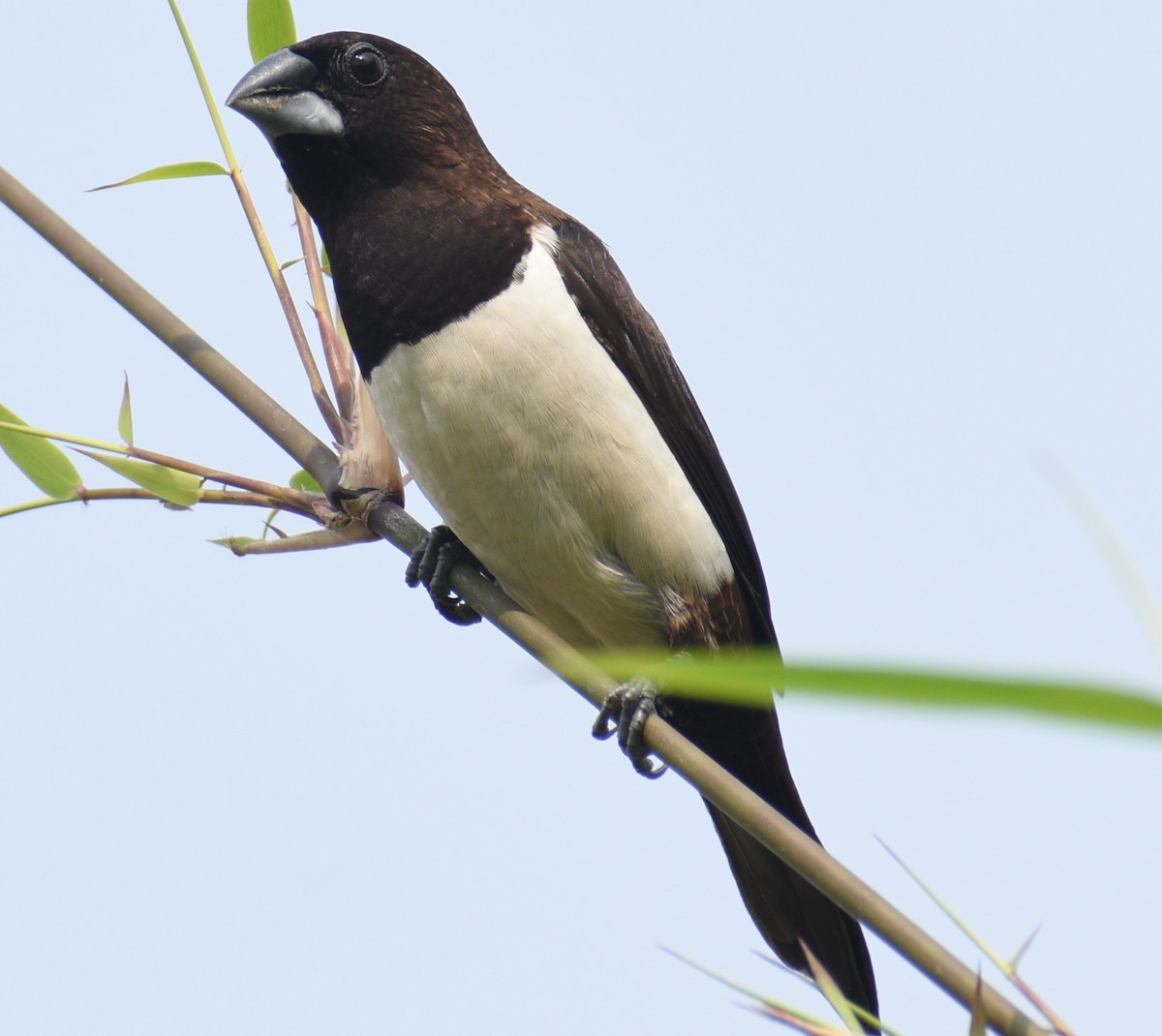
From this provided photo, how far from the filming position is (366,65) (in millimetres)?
3969

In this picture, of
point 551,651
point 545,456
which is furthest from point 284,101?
point 551,651

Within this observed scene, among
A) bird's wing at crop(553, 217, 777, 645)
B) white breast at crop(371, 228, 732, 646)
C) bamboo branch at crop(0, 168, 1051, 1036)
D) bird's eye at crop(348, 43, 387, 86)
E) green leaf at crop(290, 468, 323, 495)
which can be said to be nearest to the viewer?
bamboo branch at crop(0, 168, 1051, 1036)

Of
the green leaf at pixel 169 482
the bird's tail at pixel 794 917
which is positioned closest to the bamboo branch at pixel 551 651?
the green leaf at pixel 169 482

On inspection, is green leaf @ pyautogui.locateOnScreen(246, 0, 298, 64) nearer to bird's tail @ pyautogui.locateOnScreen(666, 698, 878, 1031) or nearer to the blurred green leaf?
bird's tail @ pyautogui.locateOnScreen(666, 698, 878, 1031)

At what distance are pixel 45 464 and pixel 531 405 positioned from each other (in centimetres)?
116

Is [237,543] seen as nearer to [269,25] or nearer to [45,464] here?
[45,464]

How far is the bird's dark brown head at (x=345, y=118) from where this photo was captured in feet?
12.4

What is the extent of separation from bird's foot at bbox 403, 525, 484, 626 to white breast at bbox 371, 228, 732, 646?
0.39 ft

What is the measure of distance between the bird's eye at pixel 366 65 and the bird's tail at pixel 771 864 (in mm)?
1890

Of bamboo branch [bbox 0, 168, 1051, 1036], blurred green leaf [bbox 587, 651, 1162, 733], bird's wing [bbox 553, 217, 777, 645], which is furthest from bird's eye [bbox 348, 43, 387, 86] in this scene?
blurred green leaf [bbox 587, 651, 1162, 733]

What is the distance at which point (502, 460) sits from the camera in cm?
350

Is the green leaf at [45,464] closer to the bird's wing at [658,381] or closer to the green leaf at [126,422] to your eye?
the green leaf at [126,422]

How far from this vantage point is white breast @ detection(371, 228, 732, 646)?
3.46 metres

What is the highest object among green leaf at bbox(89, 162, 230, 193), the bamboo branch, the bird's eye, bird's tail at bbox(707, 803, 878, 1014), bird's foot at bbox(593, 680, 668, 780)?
the bird's eye
